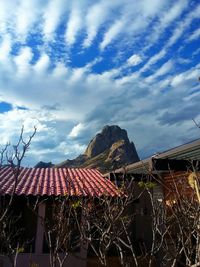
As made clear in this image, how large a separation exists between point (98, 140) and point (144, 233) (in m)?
44.5

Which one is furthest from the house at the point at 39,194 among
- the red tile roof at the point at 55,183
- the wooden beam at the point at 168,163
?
the wooden beam at the point at 168,163

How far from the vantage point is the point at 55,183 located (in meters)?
14.3

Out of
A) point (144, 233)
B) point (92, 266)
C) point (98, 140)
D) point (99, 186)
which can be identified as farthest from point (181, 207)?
point (98, 140)

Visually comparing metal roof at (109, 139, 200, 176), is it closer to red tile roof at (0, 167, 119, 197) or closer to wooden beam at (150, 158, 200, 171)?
wooden beam at (150, 158, 200, 171)

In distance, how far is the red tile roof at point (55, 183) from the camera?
12.4 m

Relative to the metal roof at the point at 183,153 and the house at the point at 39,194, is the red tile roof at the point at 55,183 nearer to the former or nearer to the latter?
the house at the point at 39,194

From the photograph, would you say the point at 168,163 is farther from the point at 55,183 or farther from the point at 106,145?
the point at 106,145

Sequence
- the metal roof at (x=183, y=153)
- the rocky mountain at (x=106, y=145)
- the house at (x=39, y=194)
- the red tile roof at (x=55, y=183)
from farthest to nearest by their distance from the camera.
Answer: the rocky mountain at (x=106, y=145)
the red tile roof at (x=55, y=183)
the house at (x=39, y=194)
the metal roof at (x=183, y=153)

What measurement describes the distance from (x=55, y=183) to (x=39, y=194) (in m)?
2.01

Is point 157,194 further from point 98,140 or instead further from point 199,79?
point 98,140

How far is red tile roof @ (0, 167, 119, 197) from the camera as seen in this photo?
12.4 meters

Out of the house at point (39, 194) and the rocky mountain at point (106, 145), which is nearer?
the house at point (39, 194)

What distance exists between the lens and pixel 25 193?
12258 mm

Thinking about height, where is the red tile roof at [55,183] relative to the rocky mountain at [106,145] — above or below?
below
